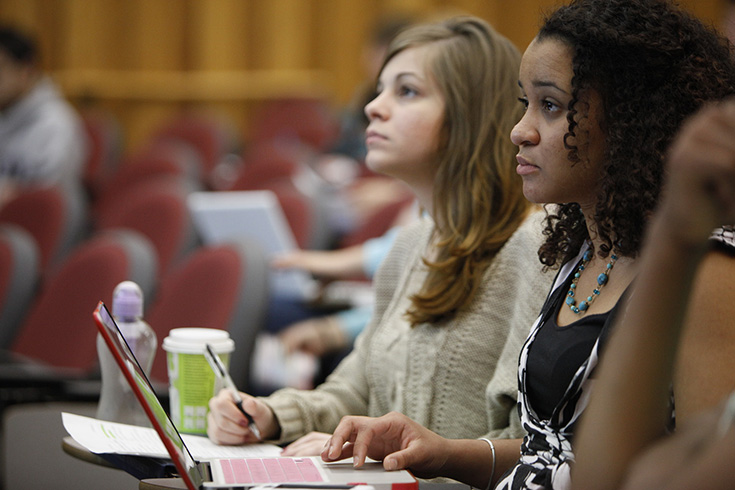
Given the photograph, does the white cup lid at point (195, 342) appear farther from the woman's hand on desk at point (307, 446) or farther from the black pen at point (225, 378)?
the woman's hand on desk at point (307, 446)

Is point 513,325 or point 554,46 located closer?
point 554,46

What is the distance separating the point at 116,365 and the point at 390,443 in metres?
0.58

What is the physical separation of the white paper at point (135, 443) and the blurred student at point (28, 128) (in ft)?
12.1

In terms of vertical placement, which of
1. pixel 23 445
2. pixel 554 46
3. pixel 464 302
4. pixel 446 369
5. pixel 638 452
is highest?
pixel 554 46

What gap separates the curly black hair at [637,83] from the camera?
1.08 meters

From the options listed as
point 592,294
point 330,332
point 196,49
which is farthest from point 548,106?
point 196,49

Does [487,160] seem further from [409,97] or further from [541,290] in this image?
[541,290]

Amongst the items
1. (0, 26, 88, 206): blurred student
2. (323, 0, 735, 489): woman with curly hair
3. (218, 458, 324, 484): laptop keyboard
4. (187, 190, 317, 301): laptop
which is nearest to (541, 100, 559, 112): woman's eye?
(323, 0, 735, 489): woman with curly hair

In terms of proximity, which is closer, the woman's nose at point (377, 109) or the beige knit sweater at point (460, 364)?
the beige knit sweater at point (460, 364)

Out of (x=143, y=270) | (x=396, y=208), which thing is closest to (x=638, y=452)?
(x=143, y=270)

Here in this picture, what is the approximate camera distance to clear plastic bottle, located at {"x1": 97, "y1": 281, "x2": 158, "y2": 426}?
1.61m

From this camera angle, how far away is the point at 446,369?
155 cm

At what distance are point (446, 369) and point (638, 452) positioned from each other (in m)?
0.81

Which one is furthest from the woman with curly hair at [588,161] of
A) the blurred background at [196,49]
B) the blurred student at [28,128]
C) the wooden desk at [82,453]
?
the blurred background at [196,49]
